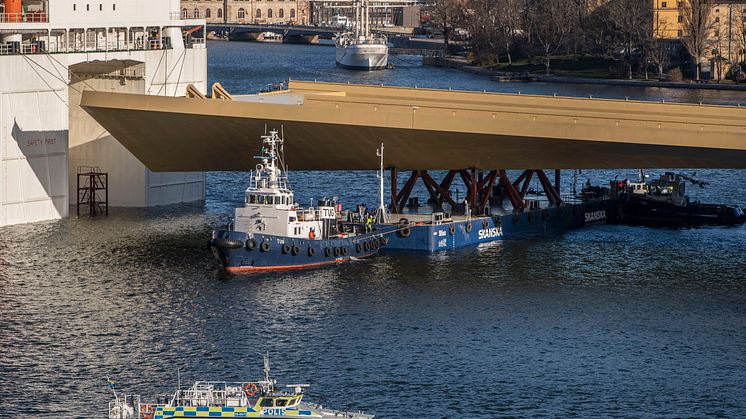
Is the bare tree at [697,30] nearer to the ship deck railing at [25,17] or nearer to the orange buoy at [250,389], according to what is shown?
the ship deck railing at [25,17]

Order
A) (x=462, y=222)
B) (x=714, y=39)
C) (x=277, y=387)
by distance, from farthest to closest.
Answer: (x=714, y=39) → (x=462, y=222) → (x=277, y=387)

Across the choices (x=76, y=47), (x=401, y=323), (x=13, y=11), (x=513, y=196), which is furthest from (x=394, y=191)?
(x=13, y=11)

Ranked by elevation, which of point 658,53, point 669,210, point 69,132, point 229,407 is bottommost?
point 229,407

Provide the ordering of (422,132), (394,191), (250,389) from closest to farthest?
(250,389)
(422,132)
(394,191)

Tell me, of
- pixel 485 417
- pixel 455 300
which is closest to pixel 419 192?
pixel 455 300

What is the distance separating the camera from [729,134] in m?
70.4

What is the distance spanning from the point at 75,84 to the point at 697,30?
375 feet

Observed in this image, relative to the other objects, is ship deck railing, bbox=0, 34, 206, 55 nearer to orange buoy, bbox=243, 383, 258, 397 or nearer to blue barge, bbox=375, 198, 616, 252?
blue barge, bbox=375, 198, 616, 252

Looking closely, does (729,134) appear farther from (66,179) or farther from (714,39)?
(714,39)

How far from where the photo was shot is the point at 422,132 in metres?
73.9

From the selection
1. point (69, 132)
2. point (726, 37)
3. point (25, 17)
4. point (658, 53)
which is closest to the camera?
point (25, 17)

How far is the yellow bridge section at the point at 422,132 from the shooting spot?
236ft

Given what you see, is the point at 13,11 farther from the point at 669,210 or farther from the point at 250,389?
the point at 250,389

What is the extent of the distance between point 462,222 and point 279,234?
10.1 m
